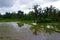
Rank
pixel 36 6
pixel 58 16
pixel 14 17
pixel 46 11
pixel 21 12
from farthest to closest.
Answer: pixel 21 12 → pixel 14 17 → pixel 46 11 → pixel 36 6 → pixel 58 16

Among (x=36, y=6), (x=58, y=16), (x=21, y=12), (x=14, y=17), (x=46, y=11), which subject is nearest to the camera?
(x=58, y=16)

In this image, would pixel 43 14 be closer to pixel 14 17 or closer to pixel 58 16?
pixel 58 16

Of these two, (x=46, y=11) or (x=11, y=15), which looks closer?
(x=46, y=11)

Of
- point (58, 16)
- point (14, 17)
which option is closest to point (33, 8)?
point (58, 16)

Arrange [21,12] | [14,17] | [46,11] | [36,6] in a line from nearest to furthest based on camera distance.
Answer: [36,6]
[46,11]
[14,17]
[21,12]

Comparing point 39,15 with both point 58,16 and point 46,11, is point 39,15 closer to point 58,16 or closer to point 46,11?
point 46,11

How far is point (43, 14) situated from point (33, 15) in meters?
4.98

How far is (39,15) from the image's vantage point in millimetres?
84500

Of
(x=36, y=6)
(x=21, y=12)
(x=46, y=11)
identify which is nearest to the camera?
(x=36, y=6)

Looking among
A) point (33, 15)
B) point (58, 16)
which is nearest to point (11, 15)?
point (33, 15)

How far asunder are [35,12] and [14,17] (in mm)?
32538

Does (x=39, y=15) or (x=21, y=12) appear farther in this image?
(x=21, y=12)

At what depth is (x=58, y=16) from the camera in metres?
67.5

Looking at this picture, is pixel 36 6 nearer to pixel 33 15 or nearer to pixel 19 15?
pixel 33 15
